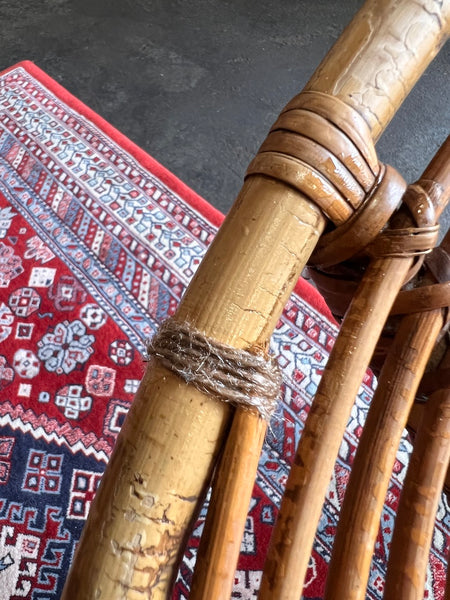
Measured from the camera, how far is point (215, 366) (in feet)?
0.73

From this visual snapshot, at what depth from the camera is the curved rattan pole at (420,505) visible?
0.31 meters

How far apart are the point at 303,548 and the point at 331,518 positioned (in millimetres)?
663

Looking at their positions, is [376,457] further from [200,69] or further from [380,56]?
[200,69]

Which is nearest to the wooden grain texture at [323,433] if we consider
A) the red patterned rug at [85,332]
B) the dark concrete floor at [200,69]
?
the red patterned rug at [85,332]

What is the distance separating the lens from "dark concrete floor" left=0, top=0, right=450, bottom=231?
1578 millimetres

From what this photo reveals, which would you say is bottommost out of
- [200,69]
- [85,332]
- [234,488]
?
[234,488]

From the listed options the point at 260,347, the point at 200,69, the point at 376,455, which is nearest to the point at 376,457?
the point at 376,455

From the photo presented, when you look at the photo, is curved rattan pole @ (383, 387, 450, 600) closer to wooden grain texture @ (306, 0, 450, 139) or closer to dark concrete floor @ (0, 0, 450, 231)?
wooden grain texture @ (306, 0, 450, 139)

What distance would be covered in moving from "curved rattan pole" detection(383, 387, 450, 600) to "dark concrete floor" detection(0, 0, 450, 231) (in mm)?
1160

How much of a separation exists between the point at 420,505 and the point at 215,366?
185 mm

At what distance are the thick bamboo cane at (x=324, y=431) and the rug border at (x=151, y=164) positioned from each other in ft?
2.68

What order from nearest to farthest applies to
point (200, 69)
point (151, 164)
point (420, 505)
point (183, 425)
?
point (183, 425), point (420, 505), point (151, 164), point (200, 69)

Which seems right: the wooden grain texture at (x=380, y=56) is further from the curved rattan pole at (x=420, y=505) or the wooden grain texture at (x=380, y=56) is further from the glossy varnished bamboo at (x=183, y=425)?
the curved rattan pole at (x=420, y=505)

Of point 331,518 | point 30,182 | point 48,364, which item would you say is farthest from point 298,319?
point 30,182
